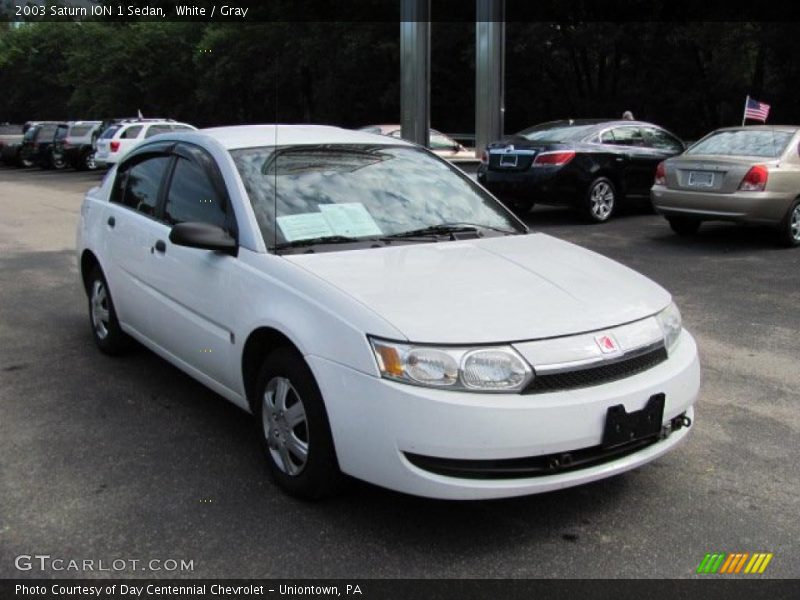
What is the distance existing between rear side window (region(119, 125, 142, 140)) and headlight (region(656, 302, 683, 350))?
22892 millimetres

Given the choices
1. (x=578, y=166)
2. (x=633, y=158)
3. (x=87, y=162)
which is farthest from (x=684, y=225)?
(x=87, y=162)

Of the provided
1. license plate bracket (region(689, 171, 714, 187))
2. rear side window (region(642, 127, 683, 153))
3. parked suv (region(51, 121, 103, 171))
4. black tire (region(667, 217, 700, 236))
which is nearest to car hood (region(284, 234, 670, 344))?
license plate bracket (region(689, 171, 714, 187))

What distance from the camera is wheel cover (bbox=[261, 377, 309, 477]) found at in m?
3.35

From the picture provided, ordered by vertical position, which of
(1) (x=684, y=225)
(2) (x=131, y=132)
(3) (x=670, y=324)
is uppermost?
(2) (x=131, y=132)

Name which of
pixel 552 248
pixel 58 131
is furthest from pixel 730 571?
pixel 58 131

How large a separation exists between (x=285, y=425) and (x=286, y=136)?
6.11ft

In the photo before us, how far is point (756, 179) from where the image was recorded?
927 centimetres

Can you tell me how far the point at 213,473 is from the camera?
12.3ft

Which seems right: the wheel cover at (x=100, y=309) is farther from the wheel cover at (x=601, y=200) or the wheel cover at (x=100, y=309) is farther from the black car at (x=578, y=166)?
the wheel cover at (x=601, y=200)

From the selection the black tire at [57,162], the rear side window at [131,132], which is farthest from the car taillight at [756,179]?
the black tire at [57,162]

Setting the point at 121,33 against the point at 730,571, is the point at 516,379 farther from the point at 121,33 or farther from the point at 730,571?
the point at 121,33

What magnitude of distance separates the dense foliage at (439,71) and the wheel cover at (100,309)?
554 inches

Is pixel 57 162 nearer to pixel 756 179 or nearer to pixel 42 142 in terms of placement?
pixel 42 142

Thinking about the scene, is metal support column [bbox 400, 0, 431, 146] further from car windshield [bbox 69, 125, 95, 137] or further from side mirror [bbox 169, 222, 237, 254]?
side mirror [bbox 169, 222, 237, 254]
